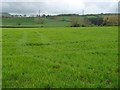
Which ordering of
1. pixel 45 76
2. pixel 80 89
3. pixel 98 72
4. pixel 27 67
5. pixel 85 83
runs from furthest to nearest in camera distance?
pixel 27 67, pixel 98 72, pixel 45 76, pixel 85 83, pixel 80 89

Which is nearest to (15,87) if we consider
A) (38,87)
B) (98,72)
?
(38,87)

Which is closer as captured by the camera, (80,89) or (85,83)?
(80,89)

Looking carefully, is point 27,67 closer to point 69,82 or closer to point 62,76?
point 62,76

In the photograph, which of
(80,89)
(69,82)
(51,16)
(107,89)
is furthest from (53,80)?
(51,16)

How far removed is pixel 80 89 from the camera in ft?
27.5

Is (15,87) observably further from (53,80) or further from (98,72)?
(98,72)

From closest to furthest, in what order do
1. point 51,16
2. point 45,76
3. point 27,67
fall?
point 45,76, point 27,67, point 51,16

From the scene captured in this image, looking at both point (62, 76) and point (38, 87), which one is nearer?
point (38, 87)

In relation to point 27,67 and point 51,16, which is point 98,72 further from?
point 51,16

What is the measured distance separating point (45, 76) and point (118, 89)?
2611mm

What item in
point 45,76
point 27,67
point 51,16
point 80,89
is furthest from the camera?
point 51,16

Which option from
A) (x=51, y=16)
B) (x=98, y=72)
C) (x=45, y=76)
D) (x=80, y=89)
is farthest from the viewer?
(x=51, y=16)

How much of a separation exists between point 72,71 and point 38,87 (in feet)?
8.28

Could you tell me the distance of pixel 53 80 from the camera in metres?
9.26
